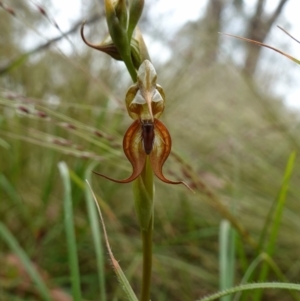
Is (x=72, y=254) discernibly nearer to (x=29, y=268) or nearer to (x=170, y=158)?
(x=29, y=268)

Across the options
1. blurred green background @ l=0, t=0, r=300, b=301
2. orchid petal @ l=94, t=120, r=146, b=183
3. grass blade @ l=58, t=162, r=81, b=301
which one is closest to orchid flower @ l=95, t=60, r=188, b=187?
orchid petal @ l=94, t=120, r=146, b=183

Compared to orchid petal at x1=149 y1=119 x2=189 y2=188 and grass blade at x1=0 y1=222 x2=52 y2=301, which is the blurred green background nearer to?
grass blade at x1=0 y1=222 x2=52 y2=301

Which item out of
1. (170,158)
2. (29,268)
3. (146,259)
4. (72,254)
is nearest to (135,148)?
(146,259)

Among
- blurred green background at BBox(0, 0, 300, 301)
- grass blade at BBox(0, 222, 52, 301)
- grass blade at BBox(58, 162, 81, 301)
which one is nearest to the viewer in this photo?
grass blade at BBox(58, 162, 81, 301)

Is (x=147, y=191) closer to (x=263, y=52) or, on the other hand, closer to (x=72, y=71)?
(x=72, y=71)

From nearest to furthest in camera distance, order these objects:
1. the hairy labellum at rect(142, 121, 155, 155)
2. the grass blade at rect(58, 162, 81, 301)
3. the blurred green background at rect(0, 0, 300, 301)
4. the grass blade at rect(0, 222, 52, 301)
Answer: the hairy labellum at rect(142, 121, 155, 155)
the grass blade at rect(58, 162, 81, 301)
the grass blade at rect(0, 222, 52, 301)
the blurred green background at rect(0, 0, 300, 301)

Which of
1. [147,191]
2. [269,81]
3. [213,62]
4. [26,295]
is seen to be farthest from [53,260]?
[269,81]
